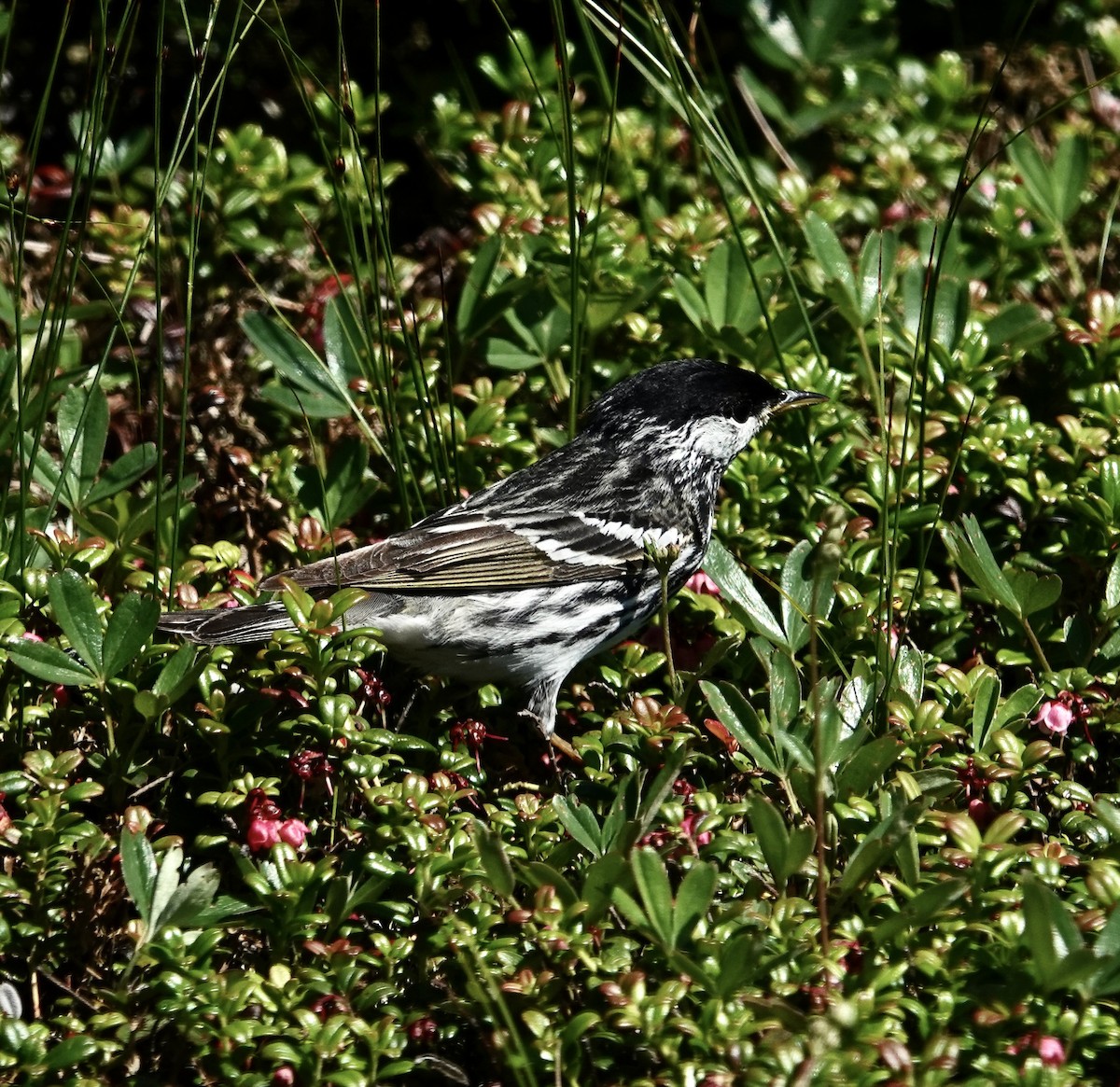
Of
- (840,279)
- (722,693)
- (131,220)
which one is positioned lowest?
(722,693)

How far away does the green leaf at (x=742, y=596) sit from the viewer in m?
4.13

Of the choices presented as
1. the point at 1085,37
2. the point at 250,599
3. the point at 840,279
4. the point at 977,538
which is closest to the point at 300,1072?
the point at 250,599

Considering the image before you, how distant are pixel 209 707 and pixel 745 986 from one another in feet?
5.43

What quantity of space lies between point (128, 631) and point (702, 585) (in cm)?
191

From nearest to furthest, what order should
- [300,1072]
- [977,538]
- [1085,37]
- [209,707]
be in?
[300,1072] < [209,707] < [977,538] < [1085,37]

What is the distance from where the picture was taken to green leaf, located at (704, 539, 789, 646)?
413 centimetres

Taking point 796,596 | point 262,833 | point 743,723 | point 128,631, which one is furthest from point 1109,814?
point 128,631

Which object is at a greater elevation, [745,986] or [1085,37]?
[1085,37]

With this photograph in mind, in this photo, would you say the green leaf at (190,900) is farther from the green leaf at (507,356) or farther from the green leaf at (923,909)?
the green leaf at (507,356)

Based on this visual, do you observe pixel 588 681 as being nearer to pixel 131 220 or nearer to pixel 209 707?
pixel 209 707

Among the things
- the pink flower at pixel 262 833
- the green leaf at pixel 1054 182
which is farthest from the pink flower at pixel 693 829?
the green leaf at pixel 1054 182

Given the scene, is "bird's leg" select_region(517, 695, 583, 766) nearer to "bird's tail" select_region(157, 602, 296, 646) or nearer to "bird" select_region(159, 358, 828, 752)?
"bird" select_region(159, 358, 828, 752)

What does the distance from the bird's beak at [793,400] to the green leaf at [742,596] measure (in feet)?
2.66

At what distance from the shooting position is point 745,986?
3.06m
